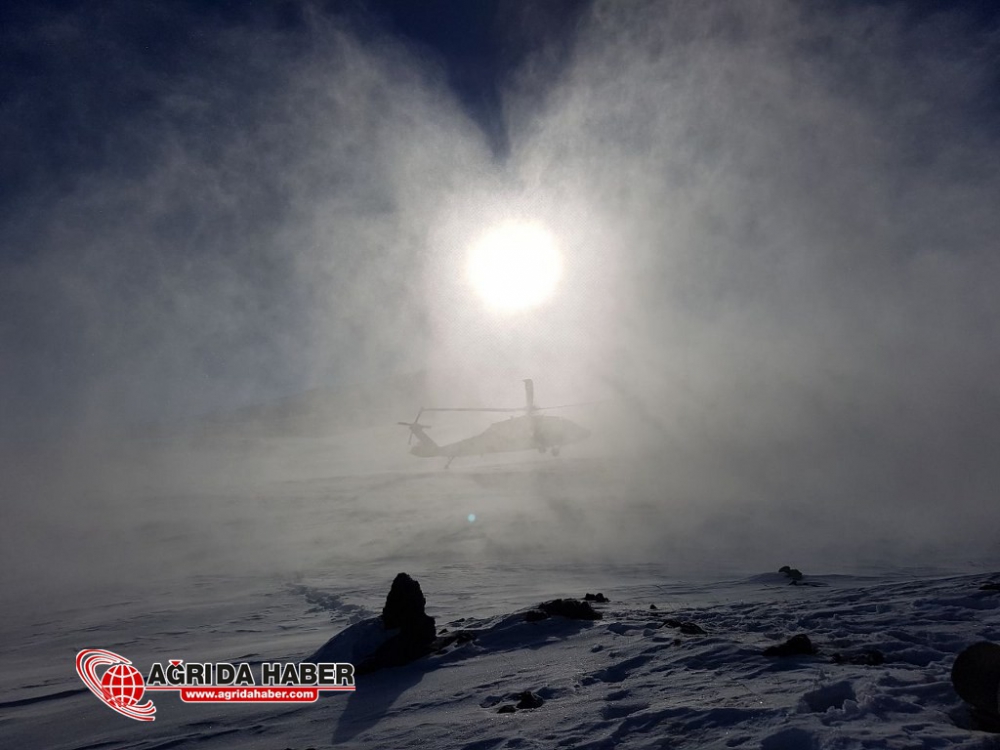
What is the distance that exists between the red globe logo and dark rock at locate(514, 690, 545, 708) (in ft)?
21.4

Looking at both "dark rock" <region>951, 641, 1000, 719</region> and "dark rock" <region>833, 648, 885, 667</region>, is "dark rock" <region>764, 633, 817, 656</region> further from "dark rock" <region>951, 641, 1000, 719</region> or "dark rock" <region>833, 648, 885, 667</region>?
"dark rock" <region>951, 641, 1000, 719</region>

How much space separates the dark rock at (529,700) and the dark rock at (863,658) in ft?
11.6

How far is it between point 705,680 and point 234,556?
3079 centimetres

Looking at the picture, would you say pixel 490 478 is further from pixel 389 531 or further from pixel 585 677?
pixel 585 677

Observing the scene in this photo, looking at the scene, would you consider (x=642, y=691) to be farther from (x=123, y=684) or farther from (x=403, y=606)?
(x=123, y=684)

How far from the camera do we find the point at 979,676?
16.0 ft

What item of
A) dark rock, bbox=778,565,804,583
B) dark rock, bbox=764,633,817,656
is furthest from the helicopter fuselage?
dark rock, bbox=764,633,817,656

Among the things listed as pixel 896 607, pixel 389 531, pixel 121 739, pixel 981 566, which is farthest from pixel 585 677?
pixel 389 531

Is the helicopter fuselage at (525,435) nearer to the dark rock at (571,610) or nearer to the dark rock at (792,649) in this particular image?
the dark rock at (571,610)

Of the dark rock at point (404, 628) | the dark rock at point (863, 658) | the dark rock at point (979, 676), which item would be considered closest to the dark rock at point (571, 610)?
the dark rock at point (404, 628)

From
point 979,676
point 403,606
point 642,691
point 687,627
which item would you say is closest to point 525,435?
point 403,606

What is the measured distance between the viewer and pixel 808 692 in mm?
5492

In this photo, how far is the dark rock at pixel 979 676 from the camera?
15.6 ft

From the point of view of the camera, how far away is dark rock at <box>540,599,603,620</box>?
32.5 feet
